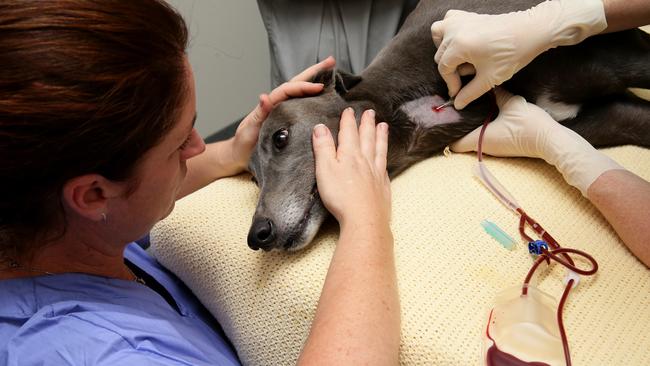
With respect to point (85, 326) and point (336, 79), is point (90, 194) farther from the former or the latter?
point (336, 79)

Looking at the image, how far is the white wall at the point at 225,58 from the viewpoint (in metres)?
2.43

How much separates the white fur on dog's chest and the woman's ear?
0.85 metres

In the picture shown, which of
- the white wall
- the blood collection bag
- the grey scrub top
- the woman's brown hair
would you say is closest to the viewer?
the woman's brown hair

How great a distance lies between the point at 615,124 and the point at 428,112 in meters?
0.48

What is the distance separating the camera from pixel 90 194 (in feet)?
2.47

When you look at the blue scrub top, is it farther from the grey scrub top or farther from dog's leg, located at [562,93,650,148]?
the grey scrub top

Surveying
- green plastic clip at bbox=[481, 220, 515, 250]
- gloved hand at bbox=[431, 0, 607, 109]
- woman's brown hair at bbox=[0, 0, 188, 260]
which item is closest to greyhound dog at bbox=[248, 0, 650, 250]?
gloved hand at bbox=[431, 0, 607, 109]

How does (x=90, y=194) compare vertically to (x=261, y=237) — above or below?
above

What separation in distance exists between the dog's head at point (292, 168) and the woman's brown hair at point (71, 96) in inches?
15.2

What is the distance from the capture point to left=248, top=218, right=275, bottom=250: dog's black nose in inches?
42.3

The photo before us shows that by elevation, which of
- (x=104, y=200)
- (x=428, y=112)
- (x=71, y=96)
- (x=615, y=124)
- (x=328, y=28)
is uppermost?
(x=71, y=96)

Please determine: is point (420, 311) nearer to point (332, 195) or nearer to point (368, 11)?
point (332, 195)

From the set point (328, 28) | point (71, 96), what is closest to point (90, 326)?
point (71, 96)

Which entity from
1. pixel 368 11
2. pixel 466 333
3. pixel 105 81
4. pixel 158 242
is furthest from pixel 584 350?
pixel 368 11
